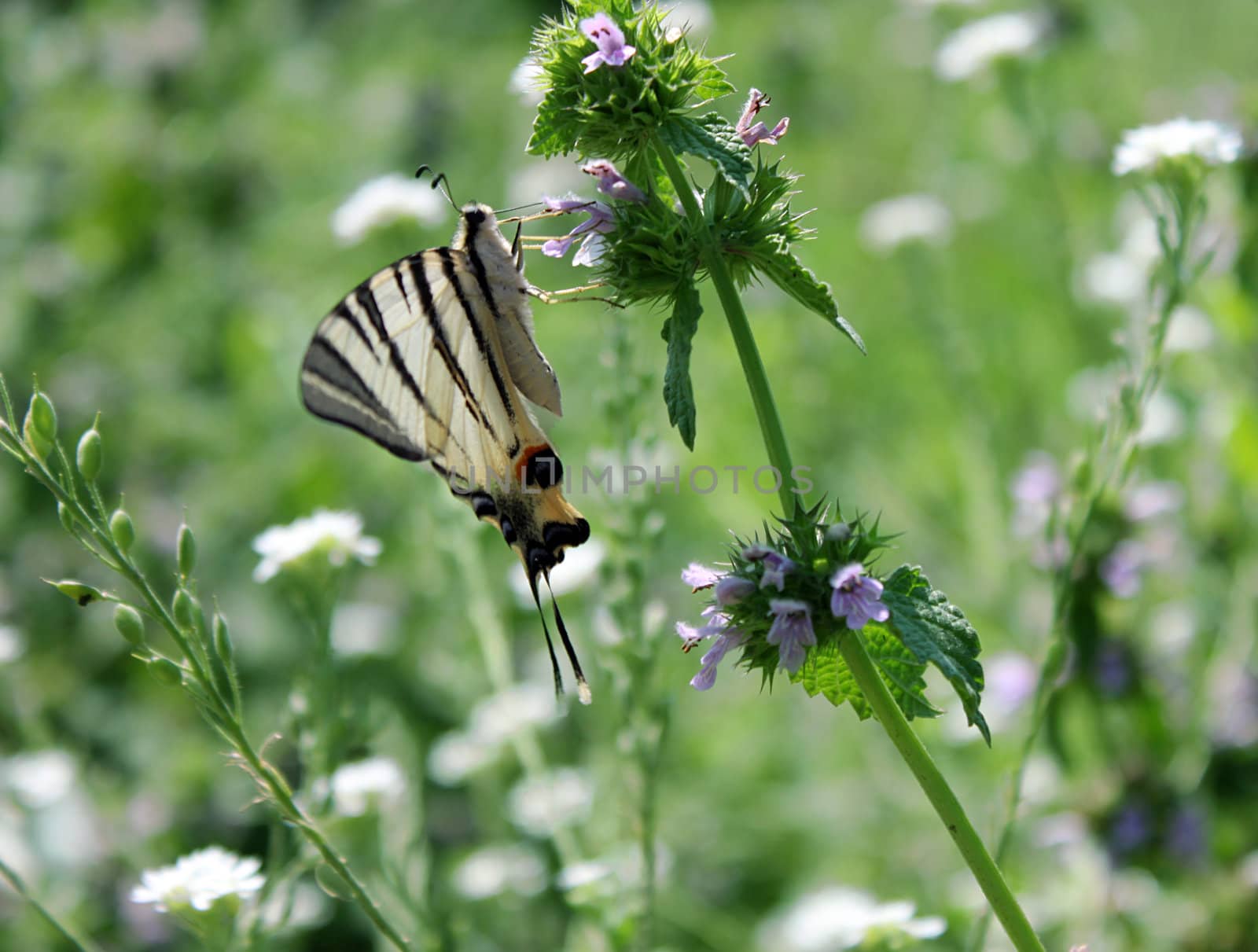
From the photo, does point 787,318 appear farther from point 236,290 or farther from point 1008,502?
point 236,290

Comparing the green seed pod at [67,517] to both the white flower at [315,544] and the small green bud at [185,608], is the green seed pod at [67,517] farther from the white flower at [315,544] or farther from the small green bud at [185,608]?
the white flower at [315,544]

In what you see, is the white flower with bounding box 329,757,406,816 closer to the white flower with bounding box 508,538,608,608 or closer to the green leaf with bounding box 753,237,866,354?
the white flower with bounding box 508,538,608,608

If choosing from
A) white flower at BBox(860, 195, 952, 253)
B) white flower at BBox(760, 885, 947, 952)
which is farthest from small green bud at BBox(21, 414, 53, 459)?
white flower at BBox(860, 195, 952, 253)

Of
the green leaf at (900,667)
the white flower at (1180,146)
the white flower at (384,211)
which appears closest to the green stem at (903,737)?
the green leaf at (900,667)

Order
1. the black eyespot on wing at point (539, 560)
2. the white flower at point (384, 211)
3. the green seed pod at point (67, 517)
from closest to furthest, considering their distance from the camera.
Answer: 1. the green seed pod at point (67, 517)
2. the black eyespot on wing at point (539, 560)
3. the white flower at point (384, 211)

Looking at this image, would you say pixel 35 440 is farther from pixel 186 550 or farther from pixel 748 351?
pixel 748 351
